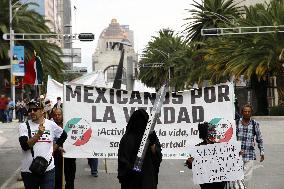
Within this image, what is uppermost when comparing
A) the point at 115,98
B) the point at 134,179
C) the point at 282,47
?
the point at 282,47

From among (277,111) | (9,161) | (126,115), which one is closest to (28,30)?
(277,111)

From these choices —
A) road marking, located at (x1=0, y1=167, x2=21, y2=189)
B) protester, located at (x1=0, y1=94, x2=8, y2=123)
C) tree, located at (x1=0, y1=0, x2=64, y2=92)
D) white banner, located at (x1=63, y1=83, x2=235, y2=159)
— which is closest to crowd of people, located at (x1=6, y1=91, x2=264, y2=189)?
white banner, located at (x1=63, y1=83, x2=235, y2=159)

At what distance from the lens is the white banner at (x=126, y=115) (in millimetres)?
9258

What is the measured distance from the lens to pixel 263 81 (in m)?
49.4

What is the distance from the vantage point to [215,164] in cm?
793

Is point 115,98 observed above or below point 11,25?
below

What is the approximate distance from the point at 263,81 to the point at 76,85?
41.2m

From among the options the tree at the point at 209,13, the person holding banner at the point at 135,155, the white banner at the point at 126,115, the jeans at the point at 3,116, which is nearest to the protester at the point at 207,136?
the white banner at the point at 126,115

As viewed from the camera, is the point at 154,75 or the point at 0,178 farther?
the point at 154,75

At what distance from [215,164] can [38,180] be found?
2254 millimetres

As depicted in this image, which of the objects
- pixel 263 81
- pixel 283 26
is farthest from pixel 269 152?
pixel 263 81

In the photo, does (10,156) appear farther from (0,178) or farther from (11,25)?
(11,25)

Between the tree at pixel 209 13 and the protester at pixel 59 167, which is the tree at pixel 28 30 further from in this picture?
the protester at pixel 59 167

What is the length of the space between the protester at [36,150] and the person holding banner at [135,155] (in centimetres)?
103
